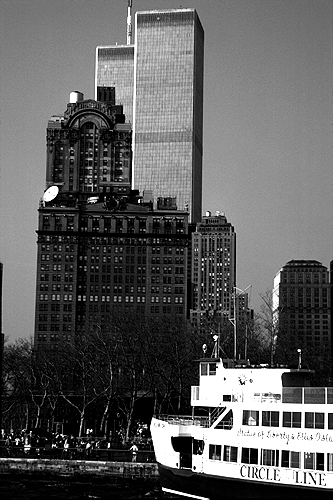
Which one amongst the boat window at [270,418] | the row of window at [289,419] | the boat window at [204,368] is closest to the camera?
the row of window at [289,419]

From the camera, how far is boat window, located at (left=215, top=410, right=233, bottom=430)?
2608 inches

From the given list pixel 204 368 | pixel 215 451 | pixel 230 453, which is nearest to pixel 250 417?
pixel 230 453

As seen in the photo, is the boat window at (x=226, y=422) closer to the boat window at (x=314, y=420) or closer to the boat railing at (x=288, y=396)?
the boat railing at (x=288, y=396)

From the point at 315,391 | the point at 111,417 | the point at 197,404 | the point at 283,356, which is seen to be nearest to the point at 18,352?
→ the point at 111,417

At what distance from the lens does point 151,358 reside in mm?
122062

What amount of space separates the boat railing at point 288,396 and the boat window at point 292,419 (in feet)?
2.61

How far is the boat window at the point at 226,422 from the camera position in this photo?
66.2 metres

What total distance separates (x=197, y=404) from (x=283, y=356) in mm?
55909

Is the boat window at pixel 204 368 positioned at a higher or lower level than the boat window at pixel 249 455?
higher

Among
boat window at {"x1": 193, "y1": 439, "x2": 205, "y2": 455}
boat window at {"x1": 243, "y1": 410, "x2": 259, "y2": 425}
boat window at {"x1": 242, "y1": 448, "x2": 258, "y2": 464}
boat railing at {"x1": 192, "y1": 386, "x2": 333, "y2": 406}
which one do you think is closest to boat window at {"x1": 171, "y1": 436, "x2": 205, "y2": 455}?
boat window at {"x1": 193, "y1": 439, "x2": 205, "y2": 455}

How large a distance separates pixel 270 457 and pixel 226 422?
4714 millimetres

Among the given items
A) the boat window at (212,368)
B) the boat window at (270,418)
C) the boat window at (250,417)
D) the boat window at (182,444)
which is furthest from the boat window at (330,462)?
the boat window at (182,444)

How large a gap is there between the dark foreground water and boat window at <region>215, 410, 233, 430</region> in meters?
7.95

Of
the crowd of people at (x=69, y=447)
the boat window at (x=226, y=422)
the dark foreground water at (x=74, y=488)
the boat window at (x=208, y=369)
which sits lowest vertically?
the dark foreground water at (x=74, y=488)
